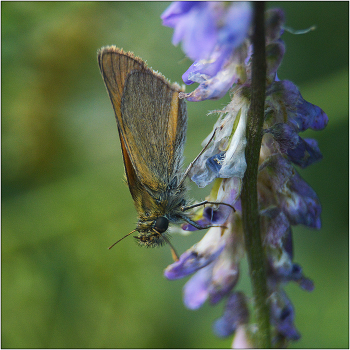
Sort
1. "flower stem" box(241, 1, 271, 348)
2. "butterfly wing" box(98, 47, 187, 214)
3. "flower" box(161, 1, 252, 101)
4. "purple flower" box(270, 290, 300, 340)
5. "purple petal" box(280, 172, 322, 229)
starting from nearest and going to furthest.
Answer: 1. "flower" box(161, 1, 252, 101)
2. "flower stem" box(241, 1, 271, 348)
3. "purple petal" box(280, 172, 322, 229)
4. "purple flower" box(270, 290, 300, 340)
5. "butterfly wing" box(98, 47, 187, 214)

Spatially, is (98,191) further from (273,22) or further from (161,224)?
(273,22)

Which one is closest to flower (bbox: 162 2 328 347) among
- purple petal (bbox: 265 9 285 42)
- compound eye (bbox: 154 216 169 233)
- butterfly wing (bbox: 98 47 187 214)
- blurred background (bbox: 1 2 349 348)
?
purple petal (bbox: 265 9 285 42)

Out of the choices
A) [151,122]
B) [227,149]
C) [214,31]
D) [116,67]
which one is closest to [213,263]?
[227,149]

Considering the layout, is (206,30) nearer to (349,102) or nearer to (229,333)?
(229,333)

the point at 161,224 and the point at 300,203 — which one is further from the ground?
the point at 300,203

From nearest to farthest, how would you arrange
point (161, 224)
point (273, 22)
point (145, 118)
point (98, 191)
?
point (273, 22)
point (145, 118)
point (161, 224)
point (98, 191)

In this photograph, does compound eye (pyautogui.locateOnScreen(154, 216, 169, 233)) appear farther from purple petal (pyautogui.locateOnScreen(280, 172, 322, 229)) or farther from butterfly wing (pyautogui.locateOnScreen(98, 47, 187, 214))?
purple petal (pyautogui.locateOnScreen(280, 172, 322, 229))

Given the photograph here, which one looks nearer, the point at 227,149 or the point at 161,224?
the point at 227,149

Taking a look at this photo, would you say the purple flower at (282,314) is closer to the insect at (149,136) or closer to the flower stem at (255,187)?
the flower stem at (255,187)

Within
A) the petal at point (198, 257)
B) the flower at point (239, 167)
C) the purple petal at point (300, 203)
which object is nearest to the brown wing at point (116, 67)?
the flower at point (239, 167)
